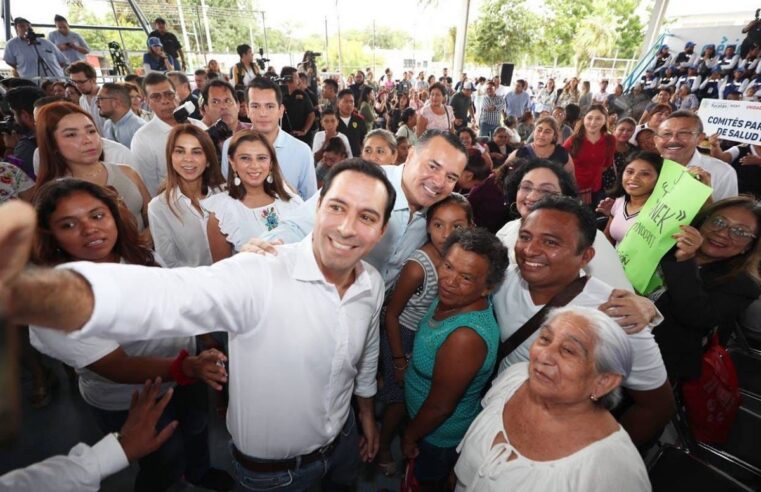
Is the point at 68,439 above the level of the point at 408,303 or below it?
below

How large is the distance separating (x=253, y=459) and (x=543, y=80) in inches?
1010

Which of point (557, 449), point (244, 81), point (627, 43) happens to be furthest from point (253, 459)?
point (627, 43)

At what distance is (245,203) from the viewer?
2695 mm

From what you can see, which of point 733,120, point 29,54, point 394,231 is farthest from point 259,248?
point 29,54

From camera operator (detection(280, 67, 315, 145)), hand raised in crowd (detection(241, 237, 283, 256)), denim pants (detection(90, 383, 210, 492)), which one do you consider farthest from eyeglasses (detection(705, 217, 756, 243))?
camera operator (detection(280, 67, 315, 145))

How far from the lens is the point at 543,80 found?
876 inches

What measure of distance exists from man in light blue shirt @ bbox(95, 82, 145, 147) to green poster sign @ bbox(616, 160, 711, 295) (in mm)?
5013

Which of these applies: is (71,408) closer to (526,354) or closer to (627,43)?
(526,354)

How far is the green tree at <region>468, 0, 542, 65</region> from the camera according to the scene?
90.0ft

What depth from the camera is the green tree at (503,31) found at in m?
27.4

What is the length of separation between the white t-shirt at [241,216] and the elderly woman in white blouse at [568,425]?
71.4 inches

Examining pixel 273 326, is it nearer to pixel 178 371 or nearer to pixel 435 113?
pixel 178 371

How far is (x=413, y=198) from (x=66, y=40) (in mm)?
10768

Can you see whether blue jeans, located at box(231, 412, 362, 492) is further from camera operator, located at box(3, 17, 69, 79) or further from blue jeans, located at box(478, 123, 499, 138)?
camera operator, located at box(3, 17, 69, 79)
